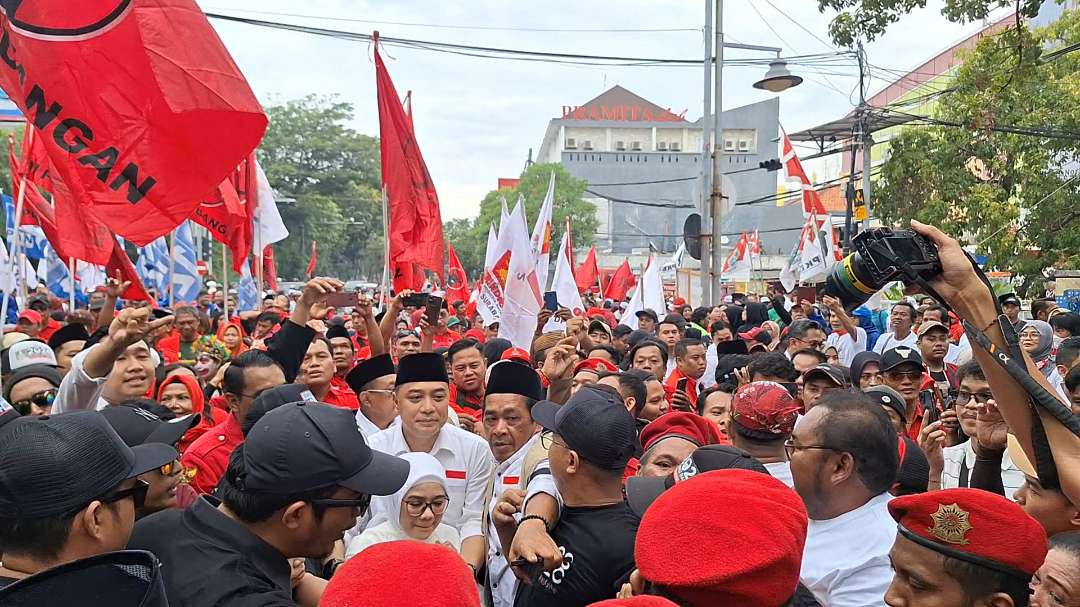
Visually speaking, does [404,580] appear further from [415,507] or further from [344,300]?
[344,300]

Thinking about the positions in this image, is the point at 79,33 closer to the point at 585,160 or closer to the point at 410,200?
the point at 410,200

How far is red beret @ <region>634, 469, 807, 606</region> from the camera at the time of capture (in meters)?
1.88

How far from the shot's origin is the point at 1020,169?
16.4m

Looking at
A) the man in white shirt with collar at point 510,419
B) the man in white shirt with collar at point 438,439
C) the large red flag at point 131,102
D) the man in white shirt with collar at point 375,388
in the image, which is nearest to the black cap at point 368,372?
the man in white shirt with collar at point 375,388

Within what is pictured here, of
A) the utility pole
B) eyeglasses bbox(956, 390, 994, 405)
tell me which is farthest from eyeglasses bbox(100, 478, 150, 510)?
the utility pole

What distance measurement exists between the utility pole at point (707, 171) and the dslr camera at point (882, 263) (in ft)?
44.5

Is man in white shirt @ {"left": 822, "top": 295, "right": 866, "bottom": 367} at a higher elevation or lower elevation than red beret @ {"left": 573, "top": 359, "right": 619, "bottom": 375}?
lower

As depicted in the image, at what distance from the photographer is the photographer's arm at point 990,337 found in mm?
2572

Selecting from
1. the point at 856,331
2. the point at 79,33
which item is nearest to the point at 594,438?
the point at 79,33

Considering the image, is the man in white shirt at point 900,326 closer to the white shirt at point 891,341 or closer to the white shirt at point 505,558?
the white shirt at point 891,341

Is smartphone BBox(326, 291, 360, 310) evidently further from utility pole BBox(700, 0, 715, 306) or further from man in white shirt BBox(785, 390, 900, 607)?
utility pole BBox(700, 0, 715, 306)

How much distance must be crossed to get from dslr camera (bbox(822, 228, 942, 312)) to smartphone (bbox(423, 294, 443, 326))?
14.3 ft

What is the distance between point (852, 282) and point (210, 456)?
3.08m

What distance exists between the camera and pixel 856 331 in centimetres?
925
